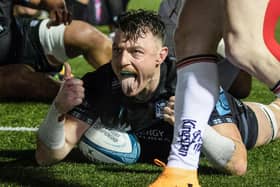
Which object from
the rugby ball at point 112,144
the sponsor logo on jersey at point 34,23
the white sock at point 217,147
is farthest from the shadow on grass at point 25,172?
the sponsor logo on jersey at point 34,23

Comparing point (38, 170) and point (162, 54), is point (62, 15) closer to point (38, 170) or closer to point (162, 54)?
point (162, 54)

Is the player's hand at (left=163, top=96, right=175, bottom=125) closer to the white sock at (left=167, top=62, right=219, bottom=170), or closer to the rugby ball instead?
the rugby ball

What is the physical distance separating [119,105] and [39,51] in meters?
2.16

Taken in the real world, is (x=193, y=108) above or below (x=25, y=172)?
above

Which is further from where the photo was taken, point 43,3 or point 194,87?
point 43,3

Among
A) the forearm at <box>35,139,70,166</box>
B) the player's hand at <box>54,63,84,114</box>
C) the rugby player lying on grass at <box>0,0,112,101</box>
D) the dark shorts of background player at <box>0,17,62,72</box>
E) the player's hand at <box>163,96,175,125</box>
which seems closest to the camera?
the player's hand at <box>54,63,84,114</box>

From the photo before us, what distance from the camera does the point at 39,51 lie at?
5.91 m

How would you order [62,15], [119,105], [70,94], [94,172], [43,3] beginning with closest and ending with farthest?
[70,94] → [94,172] → [119,105] → [62,15] → [43,3]

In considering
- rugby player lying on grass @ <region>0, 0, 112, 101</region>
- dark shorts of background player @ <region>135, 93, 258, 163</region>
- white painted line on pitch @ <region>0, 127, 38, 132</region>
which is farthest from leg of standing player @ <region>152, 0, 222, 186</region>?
rugby player lying on grass @ <region>0, 0, 112, 101</region>

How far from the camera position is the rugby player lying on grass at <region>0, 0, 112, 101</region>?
5754mm

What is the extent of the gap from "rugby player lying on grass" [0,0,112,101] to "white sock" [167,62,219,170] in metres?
2.64

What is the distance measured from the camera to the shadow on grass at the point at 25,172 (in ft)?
11.6

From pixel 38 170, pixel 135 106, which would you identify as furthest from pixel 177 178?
pixel 38 170

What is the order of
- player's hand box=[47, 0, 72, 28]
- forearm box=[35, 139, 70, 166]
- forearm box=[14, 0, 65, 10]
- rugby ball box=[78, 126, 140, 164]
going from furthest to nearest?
forearm box=[14, 0, 65, 10]
player's hand box=[47, 0, 72, 28]
rugby ball box=[78, 126, 140, 164]
forearm box=[35, 139, 70, 166]
